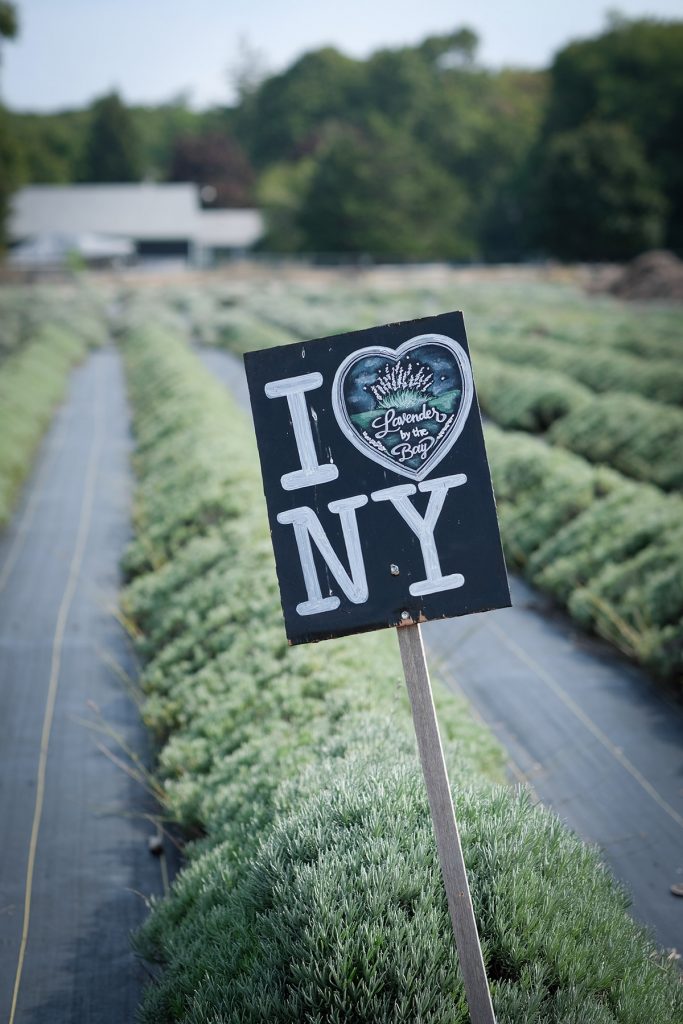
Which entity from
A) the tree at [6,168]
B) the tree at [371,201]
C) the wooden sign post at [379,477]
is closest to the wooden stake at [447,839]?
the wooden sign post at [379,477]

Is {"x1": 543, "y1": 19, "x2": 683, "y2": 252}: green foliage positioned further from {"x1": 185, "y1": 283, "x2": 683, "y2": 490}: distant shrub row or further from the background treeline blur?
{"x1": 185, "y1": 283, "x2": 683, "y2": 490}: distant shrub row

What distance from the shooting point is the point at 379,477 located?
3.24 meters

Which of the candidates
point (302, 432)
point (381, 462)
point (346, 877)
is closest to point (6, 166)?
point (302, 432)

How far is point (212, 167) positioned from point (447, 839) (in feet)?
285

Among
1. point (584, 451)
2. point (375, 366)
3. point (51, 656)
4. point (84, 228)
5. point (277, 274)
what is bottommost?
point (51, 656)

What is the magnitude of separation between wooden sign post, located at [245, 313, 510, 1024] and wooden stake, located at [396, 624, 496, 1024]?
0.11 m

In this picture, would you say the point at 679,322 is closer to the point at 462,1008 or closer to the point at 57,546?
the point at 57,546

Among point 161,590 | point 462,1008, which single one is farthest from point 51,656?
point 462,1008

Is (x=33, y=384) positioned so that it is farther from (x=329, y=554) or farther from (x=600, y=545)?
(x=329, y=554)

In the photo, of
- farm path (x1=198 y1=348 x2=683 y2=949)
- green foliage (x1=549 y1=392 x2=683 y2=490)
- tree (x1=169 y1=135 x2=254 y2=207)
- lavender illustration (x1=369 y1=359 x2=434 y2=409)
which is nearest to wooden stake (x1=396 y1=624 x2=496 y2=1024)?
lavender illustration (x1=369 y1=359 x2=434 y2=409)

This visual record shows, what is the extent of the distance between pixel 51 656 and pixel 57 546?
3.01m

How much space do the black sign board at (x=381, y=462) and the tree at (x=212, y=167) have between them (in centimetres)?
8392

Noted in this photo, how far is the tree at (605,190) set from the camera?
52.1 m

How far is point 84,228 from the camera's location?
2699 inches
